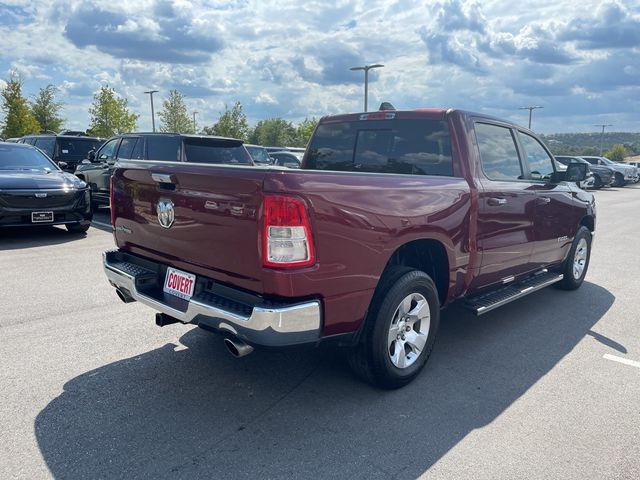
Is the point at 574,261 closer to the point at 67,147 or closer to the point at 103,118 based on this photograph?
the point at 67,147

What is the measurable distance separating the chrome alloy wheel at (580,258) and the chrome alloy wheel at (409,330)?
3359mm

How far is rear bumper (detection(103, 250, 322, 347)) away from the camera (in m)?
2.65

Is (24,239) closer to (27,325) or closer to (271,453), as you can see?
(27,325)

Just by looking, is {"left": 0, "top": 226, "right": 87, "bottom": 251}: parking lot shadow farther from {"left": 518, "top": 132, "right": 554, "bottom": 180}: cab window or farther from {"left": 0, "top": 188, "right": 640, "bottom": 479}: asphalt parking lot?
{"left": 518, "top": 132, "right": 554, "bottom": 180}: cab window

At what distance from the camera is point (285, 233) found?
105 inches

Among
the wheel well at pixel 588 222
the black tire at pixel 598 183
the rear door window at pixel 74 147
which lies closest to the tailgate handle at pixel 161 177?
the wheel well at pixel 588 222

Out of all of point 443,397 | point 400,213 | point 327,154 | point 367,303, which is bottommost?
point 443,397

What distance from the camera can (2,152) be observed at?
29.8 feet

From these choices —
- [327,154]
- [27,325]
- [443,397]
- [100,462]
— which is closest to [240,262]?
[100,462]

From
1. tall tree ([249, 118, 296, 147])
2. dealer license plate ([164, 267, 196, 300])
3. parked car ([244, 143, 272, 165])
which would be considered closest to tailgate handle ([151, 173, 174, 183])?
dealer license plate ([164, 267, 196, 300])

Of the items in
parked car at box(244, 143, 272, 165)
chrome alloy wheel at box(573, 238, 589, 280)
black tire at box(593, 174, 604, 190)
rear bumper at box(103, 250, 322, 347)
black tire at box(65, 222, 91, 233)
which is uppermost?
parked car at box(244, 143, 272, 165)

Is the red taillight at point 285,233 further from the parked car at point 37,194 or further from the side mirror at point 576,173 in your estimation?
the parked car at point 37,194

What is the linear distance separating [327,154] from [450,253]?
162 centimetres

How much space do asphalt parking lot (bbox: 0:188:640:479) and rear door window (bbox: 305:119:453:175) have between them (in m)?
1.57
